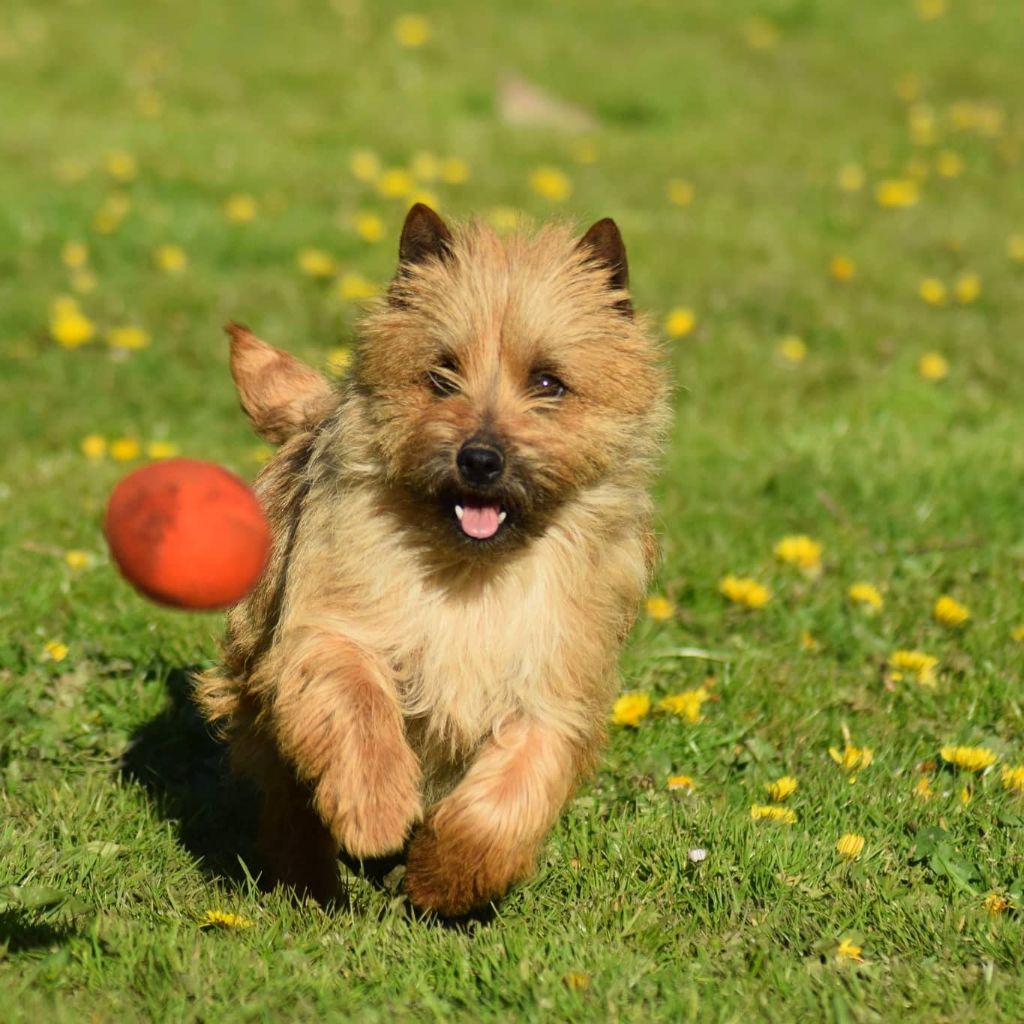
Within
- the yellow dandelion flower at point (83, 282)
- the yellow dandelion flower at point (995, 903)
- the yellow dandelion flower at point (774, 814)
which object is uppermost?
the yellow dandelion flower at point (995, 903)

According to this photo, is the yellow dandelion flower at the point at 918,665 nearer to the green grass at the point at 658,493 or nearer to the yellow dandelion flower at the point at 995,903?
the green grass at the point at 658,493

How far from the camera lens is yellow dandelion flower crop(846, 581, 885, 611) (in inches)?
209

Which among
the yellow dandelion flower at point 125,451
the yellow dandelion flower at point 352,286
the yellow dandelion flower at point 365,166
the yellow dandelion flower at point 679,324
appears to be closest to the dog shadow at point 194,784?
the yellow dandelion flower at point 125,451

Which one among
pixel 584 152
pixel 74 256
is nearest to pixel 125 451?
pixel 74 256

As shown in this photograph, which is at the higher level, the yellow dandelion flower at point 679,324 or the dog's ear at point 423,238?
the dog's ear at point 423,238

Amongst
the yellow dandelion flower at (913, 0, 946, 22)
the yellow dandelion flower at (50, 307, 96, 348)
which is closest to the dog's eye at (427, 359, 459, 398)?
the yellow dandelion flower at (50, 307, 96, 348)

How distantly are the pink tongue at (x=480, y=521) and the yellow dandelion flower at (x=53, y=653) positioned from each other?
159 cm

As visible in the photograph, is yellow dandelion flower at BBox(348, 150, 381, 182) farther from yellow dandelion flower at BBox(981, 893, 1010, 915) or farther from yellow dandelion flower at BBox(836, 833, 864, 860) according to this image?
yellow dandelion flower at BBox(981, 893, 1010, 915)

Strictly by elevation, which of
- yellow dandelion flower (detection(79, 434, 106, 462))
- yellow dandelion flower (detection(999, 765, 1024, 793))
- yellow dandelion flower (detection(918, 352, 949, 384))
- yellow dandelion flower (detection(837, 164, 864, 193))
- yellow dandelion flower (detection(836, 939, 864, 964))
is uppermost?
yellow dandelion flower (detection(836, 939, 864, 964))

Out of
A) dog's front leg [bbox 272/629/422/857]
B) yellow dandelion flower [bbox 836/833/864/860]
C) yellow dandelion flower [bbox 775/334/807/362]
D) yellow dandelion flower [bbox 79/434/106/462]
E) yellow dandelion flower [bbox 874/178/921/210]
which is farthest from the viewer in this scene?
yellow dandelion flower [bbox 874/178/921/210]

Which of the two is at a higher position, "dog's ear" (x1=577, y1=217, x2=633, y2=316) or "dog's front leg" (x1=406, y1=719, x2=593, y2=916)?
"dog's ear" (x1=577, y1=217, x2=633, y2=316)

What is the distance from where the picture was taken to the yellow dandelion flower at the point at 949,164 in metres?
10.9

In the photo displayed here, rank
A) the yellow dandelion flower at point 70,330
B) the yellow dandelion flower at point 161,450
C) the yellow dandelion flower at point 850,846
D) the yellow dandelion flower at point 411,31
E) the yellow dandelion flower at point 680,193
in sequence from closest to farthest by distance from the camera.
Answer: the yellow dandelion flower at point 850,846 < the yellow dandelion flower at point 161,450 < the yellow dandelion flower at point 70,330 < the yellow dandelion flower at point 680,193 < the yellow dandelion flower at point 411,31

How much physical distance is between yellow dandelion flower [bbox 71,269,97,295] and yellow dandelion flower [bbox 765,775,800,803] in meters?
5.15
